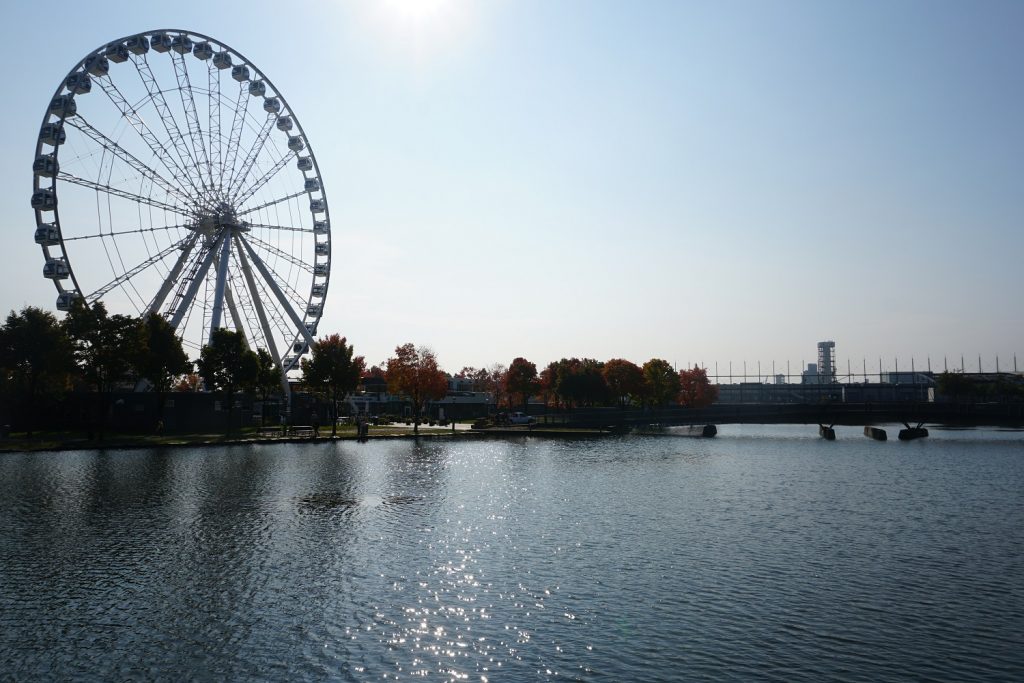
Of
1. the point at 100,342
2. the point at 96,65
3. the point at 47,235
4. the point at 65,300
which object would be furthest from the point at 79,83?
the point at 100,342

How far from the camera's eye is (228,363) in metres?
86.1

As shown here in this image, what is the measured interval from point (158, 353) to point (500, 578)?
65509 mm

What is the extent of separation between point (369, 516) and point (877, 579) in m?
22.6

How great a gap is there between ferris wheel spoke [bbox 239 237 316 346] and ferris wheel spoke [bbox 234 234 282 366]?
2.75 ft

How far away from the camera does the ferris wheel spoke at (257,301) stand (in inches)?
3364

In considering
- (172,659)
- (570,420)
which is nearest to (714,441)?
(570,420)

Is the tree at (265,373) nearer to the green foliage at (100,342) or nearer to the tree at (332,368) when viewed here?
the tree at (332,368)

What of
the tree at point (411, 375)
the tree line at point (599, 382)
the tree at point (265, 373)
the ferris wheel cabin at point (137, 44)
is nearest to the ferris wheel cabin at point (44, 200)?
the ferris wheel cabin at point (137, 44)

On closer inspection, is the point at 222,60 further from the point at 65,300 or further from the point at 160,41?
the point at 65,300

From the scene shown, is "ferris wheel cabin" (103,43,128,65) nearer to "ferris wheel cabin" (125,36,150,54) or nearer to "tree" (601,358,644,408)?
"ferris wheel cabin" (125,36,150,54)

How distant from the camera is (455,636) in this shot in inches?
808

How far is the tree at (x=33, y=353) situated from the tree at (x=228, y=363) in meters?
13.4

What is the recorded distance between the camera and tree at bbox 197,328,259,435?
85.4 metres

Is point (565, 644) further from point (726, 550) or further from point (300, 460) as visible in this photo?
point (300, 460)
